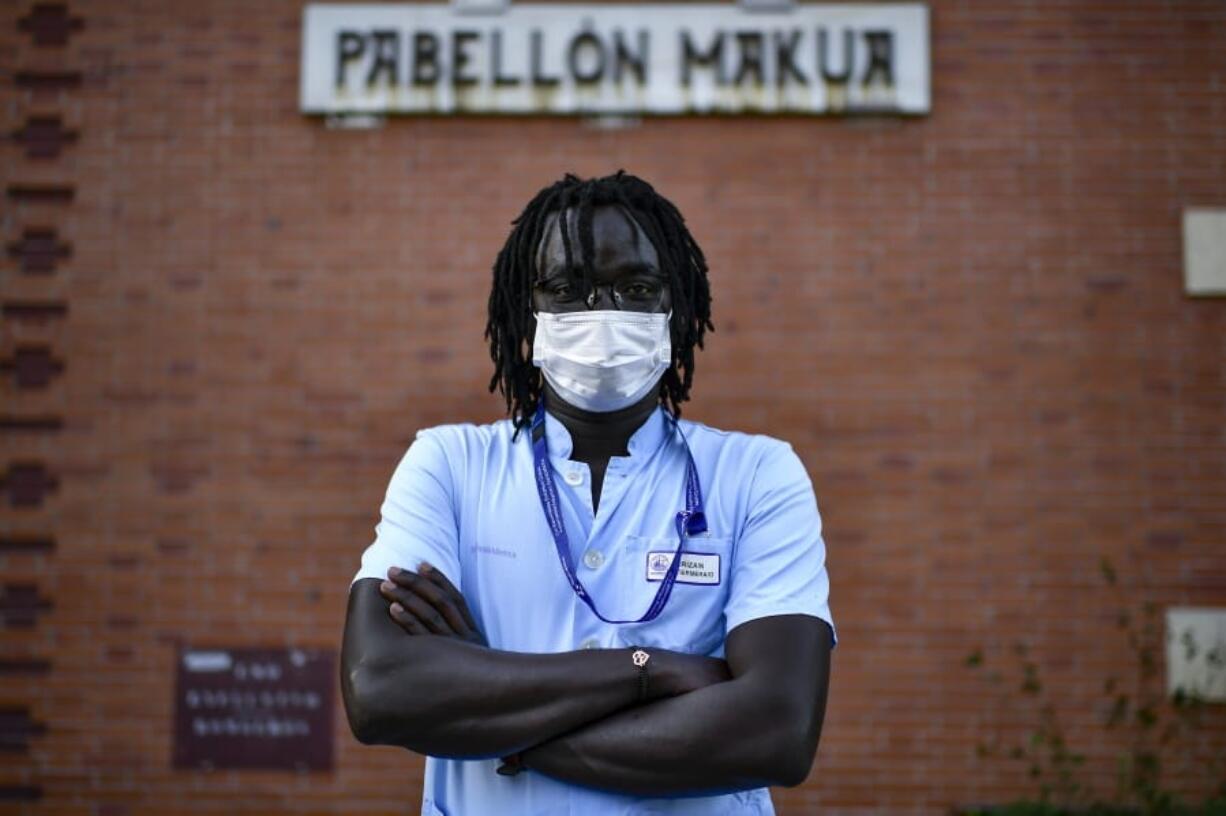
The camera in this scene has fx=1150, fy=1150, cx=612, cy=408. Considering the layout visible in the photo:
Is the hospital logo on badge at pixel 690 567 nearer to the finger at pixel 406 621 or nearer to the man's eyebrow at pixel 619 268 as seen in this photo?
the finger at pixel 406 621

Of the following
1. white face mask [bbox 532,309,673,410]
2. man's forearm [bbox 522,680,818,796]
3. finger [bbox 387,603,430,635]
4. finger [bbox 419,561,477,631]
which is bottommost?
man's forearm [bbox 522,680,818,796]

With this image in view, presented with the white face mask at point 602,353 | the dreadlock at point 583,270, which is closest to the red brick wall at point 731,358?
the dreadlock at point 583,270

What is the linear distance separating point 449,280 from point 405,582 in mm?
3781

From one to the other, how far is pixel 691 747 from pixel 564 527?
46 centimetres

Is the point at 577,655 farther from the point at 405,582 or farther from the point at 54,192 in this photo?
the point at 54,192

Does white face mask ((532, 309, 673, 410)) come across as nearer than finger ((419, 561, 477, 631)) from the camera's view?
No

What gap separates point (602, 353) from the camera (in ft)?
7.25

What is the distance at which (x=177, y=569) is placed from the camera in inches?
220

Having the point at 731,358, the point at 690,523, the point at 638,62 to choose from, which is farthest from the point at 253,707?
the point at 690,523

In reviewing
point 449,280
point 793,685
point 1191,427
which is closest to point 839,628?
point 1191,427

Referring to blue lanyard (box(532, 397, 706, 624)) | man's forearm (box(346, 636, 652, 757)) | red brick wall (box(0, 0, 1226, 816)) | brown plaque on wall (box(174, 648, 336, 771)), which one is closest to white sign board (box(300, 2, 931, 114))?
red brick wall (box(0, 0, 1226, 816))

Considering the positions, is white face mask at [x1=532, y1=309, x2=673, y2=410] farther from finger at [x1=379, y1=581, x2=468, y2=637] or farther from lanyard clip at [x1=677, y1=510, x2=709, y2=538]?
finger at [x1=379, y1=581, x2=468, y2=637]

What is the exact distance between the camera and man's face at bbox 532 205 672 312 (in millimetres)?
2256

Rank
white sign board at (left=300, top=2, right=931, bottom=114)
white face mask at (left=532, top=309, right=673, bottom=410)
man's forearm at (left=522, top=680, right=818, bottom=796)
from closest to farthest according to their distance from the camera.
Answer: man's forearm at (left=522, top=680, right=818, bottom=796), white face mask at (left=532, top=309, right=673, bottom=410), white sign board at (left=300, top=2, right=931, bottom=114)
